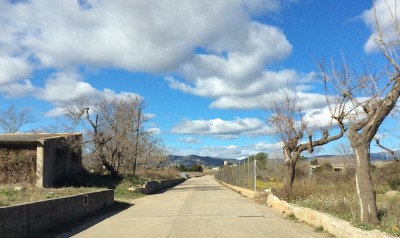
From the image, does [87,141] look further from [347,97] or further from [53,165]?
[347,97]

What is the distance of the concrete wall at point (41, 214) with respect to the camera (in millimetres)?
10281

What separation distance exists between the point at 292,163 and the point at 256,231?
9757 millimetres

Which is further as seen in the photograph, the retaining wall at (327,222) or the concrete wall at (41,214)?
the concrete wall at (41,214)

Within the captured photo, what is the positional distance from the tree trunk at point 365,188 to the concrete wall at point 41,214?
26.5ft

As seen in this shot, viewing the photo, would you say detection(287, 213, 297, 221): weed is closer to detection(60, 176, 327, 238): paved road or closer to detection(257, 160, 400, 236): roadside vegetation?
detection(60, 176, 327, 238): paved road

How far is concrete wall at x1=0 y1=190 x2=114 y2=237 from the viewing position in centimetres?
1028

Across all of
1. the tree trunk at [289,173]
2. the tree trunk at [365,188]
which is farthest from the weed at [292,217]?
the tree trunk at [365,188]

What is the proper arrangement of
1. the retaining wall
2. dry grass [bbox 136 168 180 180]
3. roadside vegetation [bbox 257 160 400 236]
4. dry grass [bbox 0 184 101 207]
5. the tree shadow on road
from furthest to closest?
dry grass [bbox 136 168 180 180] → dry grass [bbox 0 184 101 207] → the tree shadow on road → roadside vegetation [bbox 257 160 400 236] → the retaining wall

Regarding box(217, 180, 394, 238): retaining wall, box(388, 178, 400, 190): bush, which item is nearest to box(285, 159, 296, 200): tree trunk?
box(217, 180, 394, 238): retaining wall

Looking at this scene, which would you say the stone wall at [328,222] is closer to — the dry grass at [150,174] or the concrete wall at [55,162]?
the concrete wall at [55,162]

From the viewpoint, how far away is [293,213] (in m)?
15.7

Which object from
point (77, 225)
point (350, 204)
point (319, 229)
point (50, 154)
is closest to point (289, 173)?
point (350, 204)

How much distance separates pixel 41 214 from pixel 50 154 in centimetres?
1842

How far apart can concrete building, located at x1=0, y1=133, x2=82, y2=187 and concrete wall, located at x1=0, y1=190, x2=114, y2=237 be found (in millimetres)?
11400
